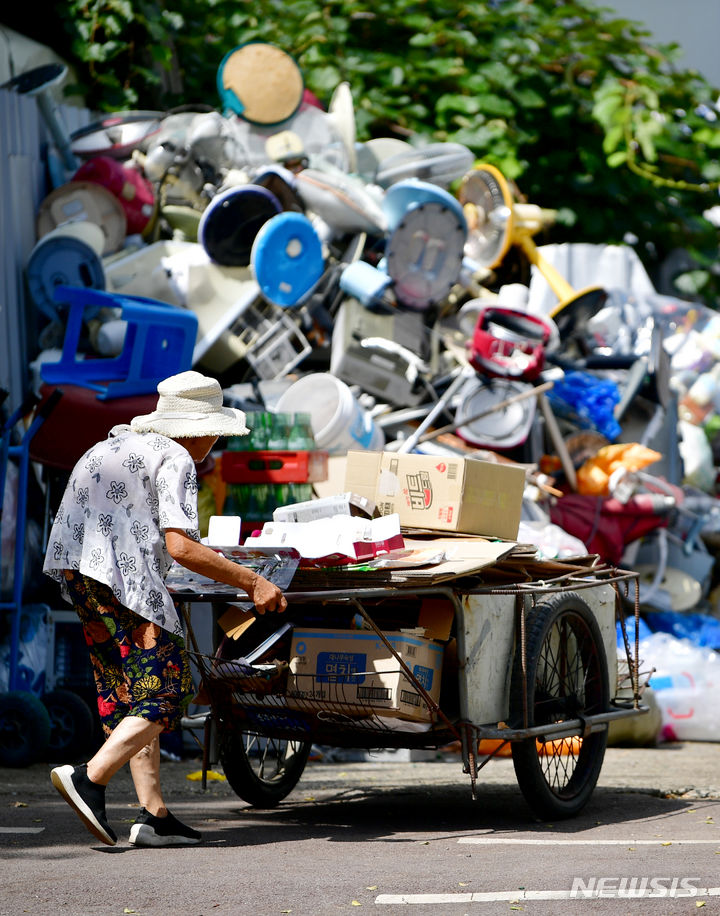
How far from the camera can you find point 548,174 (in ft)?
43.0

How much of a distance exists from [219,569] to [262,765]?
163cm

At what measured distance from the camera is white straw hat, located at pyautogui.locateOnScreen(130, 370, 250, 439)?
4.43m

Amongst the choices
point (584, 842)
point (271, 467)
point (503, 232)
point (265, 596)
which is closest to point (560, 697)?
point (584, 842)

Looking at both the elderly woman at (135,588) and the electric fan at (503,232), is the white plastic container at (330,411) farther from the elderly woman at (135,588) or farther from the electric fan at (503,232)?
the elderly woman at (135,588)

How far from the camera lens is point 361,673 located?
15.3ft

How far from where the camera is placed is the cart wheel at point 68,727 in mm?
6633

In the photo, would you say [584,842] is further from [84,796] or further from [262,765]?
[84,796]

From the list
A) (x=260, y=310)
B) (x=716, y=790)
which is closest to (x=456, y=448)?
(x=260, y=310)

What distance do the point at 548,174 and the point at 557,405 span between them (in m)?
4.45

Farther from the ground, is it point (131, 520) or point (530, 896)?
point (131, 520)

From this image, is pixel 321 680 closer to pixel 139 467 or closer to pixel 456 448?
pixel 139 467

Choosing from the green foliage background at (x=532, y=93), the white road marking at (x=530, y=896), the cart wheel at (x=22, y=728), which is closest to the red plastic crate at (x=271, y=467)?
the cart wheel at (x=22, y=728)

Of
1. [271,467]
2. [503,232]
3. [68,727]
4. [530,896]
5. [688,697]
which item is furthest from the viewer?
[503,232]

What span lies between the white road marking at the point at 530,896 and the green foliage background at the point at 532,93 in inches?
370
